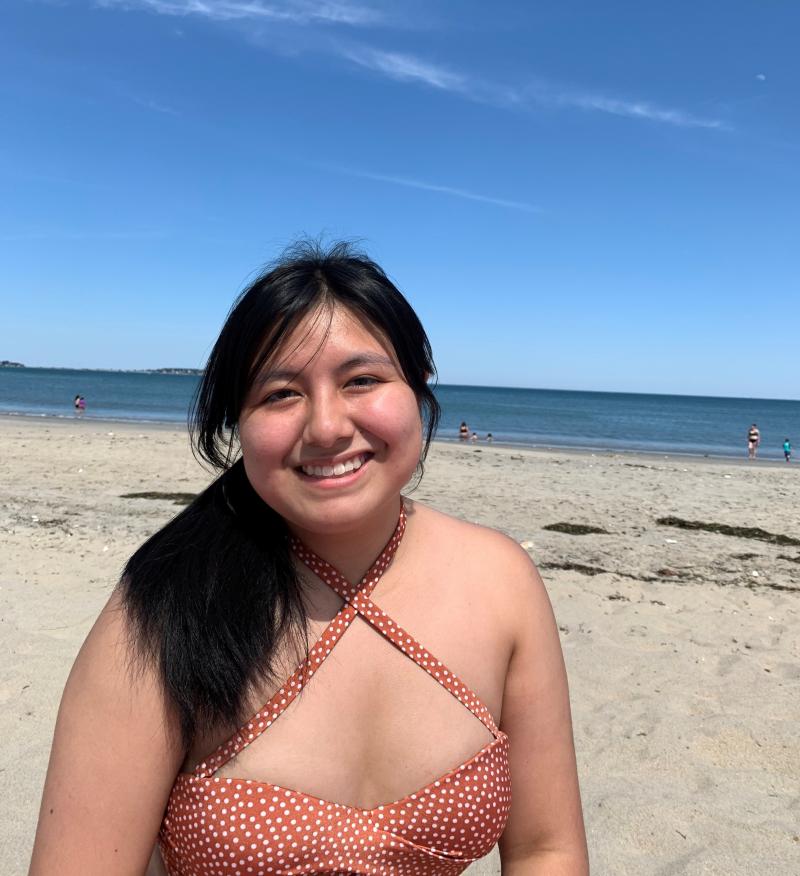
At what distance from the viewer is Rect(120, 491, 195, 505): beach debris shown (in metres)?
10.8

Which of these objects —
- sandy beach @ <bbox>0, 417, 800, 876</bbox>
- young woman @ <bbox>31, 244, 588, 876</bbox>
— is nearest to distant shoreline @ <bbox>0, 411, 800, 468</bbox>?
sandy beach @ <bbox>0, 417, 800, 876</bbox>

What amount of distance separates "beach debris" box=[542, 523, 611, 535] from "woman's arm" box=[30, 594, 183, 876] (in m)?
8.47

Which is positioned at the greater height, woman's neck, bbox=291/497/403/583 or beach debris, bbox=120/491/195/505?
woman's neck, bbox=291/497/403/583

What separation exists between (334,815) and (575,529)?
8603 mm

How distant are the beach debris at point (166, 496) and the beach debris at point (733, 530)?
6.86m

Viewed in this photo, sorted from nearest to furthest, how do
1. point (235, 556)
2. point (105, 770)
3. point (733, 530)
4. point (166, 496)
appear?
1. point (105, 770)
2. point (235, 556)
3. point (733, 530)
4. point (166, 496)

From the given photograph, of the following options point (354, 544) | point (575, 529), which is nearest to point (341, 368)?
point (354, 544)

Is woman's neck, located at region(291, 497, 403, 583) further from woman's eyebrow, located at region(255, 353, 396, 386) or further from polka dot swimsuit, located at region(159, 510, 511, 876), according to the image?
woman's eyebrow, located at region(255, 353, 396, 386)

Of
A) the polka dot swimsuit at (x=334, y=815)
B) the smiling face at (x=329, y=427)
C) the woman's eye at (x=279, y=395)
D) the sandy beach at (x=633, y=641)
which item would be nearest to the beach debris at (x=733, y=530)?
the sandy beach at (x=633, y=641)

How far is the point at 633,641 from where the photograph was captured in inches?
222

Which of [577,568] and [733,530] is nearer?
[577,568]

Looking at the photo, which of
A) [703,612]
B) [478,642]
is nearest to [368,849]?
[478,642]

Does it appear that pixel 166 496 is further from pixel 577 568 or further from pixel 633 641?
pixel 633 641

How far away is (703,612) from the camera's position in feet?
20.9
